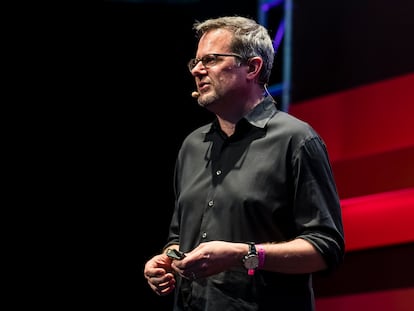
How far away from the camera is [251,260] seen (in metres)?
1.89

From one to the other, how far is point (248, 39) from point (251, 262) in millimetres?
761

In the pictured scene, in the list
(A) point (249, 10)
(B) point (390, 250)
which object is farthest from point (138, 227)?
(B) point (390, 250)

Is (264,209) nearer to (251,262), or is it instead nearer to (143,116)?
(251,262)

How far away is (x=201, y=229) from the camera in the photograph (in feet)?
6.98

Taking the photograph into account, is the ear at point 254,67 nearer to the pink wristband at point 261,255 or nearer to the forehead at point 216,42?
the forehead at point 216,42

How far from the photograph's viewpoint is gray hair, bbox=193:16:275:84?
2.29m

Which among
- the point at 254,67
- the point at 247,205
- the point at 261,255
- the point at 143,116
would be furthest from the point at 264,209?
the point at 143,116

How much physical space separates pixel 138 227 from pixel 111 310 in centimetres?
48

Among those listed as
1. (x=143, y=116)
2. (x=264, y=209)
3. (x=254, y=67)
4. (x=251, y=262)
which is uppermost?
(x=254, y=67)

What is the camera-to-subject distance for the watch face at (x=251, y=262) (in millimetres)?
1892

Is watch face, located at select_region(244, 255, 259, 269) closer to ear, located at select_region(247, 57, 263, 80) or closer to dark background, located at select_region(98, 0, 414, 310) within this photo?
ear, located at select_region(247, 57, 263, 80)

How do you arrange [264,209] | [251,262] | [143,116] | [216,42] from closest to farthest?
[251,262]
[264,209]
[216,42]
[143,116]

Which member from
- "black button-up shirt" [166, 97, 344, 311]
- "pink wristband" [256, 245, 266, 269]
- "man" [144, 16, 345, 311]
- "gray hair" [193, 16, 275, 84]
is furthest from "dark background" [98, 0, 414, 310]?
"pink wristband" [256, 245, 266, 269]

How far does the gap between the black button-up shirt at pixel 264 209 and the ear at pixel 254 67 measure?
0.16 m
